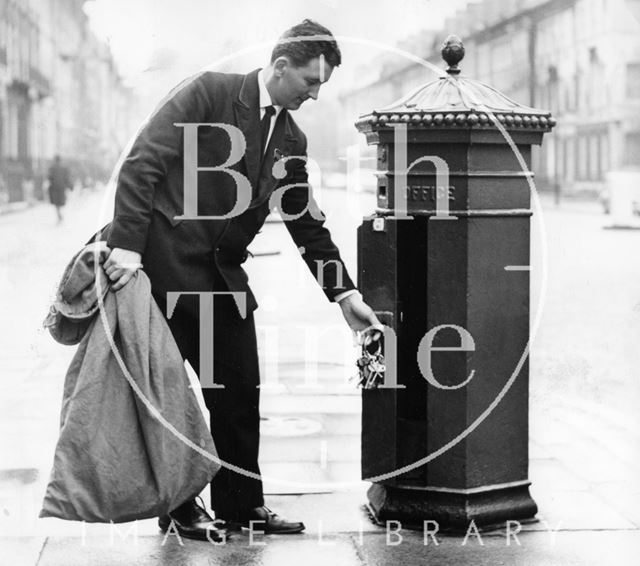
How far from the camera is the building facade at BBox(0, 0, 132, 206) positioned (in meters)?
34.8

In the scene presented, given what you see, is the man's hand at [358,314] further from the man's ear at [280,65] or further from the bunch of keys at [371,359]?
the man's ear at [280,65]

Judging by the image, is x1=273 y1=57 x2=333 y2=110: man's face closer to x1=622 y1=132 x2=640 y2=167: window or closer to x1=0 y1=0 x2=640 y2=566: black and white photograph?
x1=0 y1=0 x2=640 y2=566: black and white photograph

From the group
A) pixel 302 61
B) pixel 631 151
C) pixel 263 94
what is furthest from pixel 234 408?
pixel 631 151

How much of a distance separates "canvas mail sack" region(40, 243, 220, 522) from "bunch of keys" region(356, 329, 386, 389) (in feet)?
2.09

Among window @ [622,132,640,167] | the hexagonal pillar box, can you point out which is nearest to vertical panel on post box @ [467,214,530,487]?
the hexagonal pillar box

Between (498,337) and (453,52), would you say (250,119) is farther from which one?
(498,337)

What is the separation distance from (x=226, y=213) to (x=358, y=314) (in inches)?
22.4

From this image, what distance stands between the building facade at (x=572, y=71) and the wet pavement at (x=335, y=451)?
78.9ft

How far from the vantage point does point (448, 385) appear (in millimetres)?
4004

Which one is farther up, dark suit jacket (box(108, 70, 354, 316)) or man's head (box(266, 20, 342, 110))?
Answer: man's head (box(266, 20, 342, 110))

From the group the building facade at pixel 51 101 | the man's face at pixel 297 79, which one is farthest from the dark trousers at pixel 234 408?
the building facade at pixel 51 101

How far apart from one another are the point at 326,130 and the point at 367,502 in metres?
17.3

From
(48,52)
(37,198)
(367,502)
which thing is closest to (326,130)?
(37,198)

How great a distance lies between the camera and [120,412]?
11.8ft
